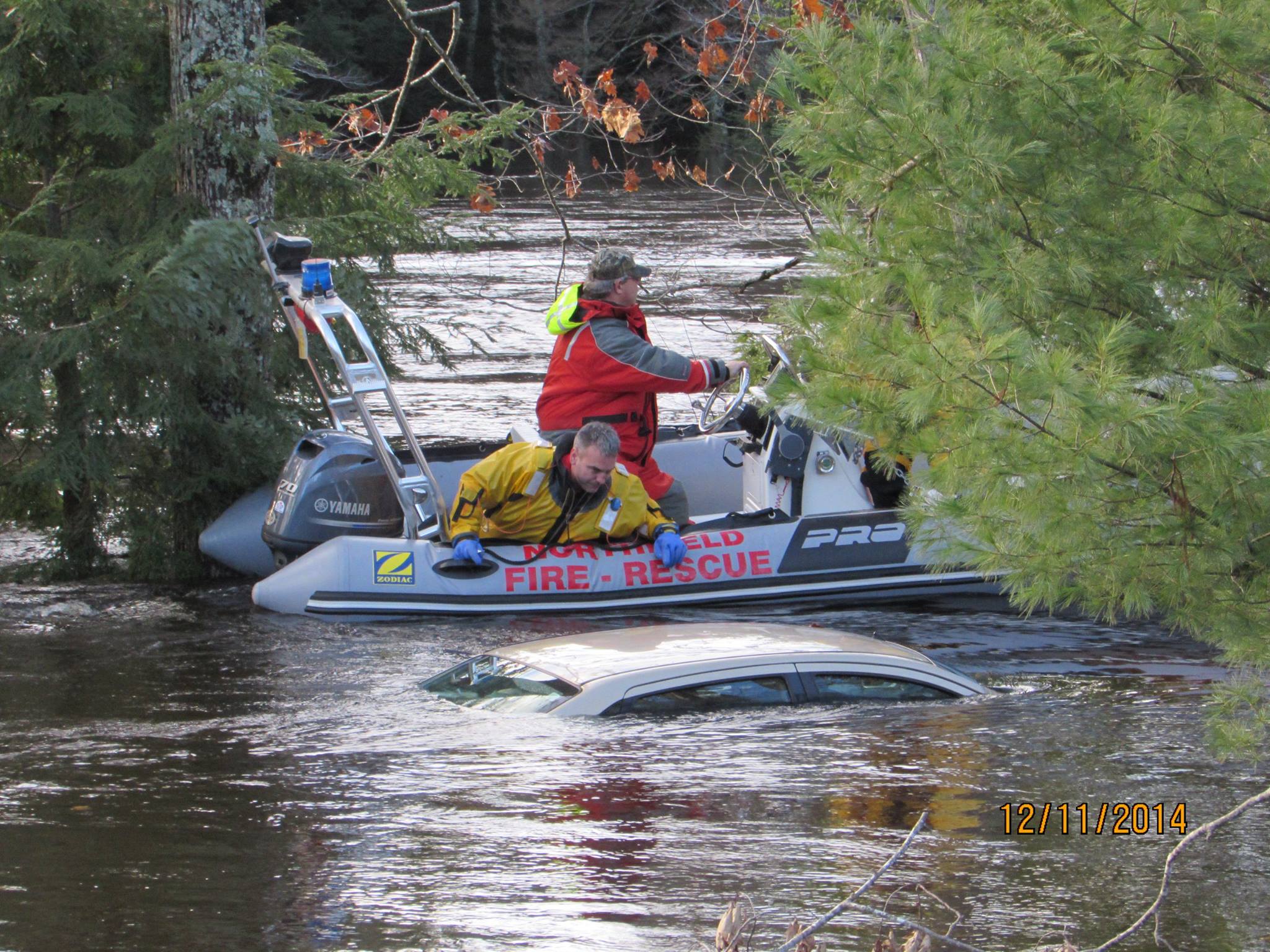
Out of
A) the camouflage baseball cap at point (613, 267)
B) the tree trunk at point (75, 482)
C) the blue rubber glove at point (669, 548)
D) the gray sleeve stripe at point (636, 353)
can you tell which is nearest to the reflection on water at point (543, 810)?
the blue rubber glove at point (669, 548)

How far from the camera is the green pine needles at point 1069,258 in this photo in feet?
14.8

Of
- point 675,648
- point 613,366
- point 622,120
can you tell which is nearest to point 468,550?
point 613,366

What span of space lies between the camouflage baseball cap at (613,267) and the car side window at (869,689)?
140 inches

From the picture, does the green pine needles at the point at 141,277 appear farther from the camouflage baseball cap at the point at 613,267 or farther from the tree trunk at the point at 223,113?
the camouflage baseball cap at the point at 613,267

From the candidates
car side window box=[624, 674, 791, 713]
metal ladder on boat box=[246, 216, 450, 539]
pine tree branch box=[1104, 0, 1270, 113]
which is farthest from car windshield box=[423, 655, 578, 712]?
pine tree branch box=[1104, 0, 1270, 113]

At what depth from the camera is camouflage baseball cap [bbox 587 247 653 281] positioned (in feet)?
32.3

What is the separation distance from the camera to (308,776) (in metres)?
6.55

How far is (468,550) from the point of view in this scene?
1004 centimetres

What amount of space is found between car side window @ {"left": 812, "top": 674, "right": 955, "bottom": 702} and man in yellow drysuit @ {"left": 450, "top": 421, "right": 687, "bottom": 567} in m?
2.86

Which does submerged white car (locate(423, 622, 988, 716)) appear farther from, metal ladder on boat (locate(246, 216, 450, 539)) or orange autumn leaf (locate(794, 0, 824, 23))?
orange autumn leaf (locate(794, 0, 824, 23))

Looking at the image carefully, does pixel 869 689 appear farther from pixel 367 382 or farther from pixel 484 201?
pixel 484 201

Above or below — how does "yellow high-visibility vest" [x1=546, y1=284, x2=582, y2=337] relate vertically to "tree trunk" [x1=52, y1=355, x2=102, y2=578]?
above

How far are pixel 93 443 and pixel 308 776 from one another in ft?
16.8

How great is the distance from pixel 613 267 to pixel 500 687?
351 cm
